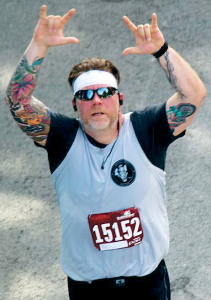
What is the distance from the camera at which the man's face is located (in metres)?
3.51

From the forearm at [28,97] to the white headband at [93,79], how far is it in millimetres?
235

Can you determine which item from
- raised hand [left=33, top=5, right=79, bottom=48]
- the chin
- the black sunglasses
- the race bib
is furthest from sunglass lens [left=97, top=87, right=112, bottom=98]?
the race bib

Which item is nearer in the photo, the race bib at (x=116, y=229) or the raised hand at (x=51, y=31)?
the raised hand at (x=51, y=31)

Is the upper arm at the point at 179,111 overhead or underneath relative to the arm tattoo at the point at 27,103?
underneath

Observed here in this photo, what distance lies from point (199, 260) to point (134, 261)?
128 cm

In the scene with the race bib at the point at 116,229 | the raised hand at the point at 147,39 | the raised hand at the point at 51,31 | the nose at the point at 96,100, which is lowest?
the race bib at the point at 116,229

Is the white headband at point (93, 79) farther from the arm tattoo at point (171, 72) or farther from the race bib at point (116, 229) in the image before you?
the race bib at point (116, 229)

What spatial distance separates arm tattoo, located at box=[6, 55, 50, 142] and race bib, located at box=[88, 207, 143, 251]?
1.83 feet

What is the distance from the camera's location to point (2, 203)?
17.2 feet

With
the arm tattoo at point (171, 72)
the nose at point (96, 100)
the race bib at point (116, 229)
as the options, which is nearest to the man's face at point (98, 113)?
the nose at point (96, 100)

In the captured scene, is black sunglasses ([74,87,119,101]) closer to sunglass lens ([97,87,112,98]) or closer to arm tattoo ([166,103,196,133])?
sunglass lens ([97,87,112,98])

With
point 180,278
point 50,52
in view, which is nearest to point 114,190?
point 180,278

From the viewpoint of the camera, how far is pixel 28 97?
354 centimetres

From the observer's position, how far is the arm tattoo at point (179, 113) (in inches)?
140
